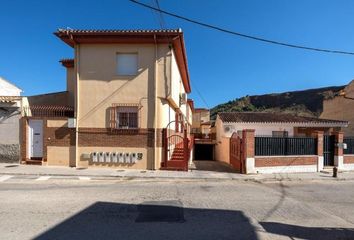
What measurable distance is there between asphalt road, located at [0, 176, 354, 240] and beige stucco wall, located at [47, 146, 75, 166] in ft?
17.0

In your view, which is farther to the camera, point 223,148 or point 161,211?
point 223,148

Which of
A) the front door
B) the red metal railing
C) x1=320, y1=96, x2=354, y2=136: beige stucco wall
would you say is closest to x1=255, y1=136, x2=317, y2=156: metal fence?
the red metal railing

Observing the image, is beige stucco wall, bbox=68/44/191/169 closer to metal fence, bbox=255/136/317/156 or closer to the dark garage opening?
metal fence, bbox=255/136/317/156

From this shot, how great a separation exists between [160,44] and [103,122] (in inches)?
189

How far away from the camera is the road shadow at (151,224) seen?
657 centimetres

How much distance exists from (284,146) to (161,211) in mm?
11953

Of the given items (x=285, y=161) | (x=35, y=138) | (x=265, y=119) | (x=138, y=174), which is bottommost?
(x=138, y=174)

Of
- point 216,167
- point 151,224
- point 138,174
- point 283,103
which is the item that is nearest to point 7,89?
point 138,174

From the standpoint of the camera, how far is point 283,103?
322ft

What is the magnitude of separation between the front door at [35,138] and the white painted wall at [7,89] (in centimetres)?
610

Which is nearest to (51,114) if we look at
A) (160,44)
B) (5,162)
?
(5,162)

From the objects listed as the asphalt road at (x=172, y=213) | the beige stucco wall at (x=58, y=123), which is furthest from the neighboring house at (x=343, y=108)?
the beige stucco wall at (x=58, y=123)

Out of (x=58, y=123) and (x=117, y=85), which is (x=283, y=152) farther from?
(x=58, y=123)

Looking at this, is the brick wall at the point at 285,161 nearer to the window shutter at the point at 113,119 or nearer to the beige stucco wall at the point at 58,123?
the window shutter at the point at 113,119
